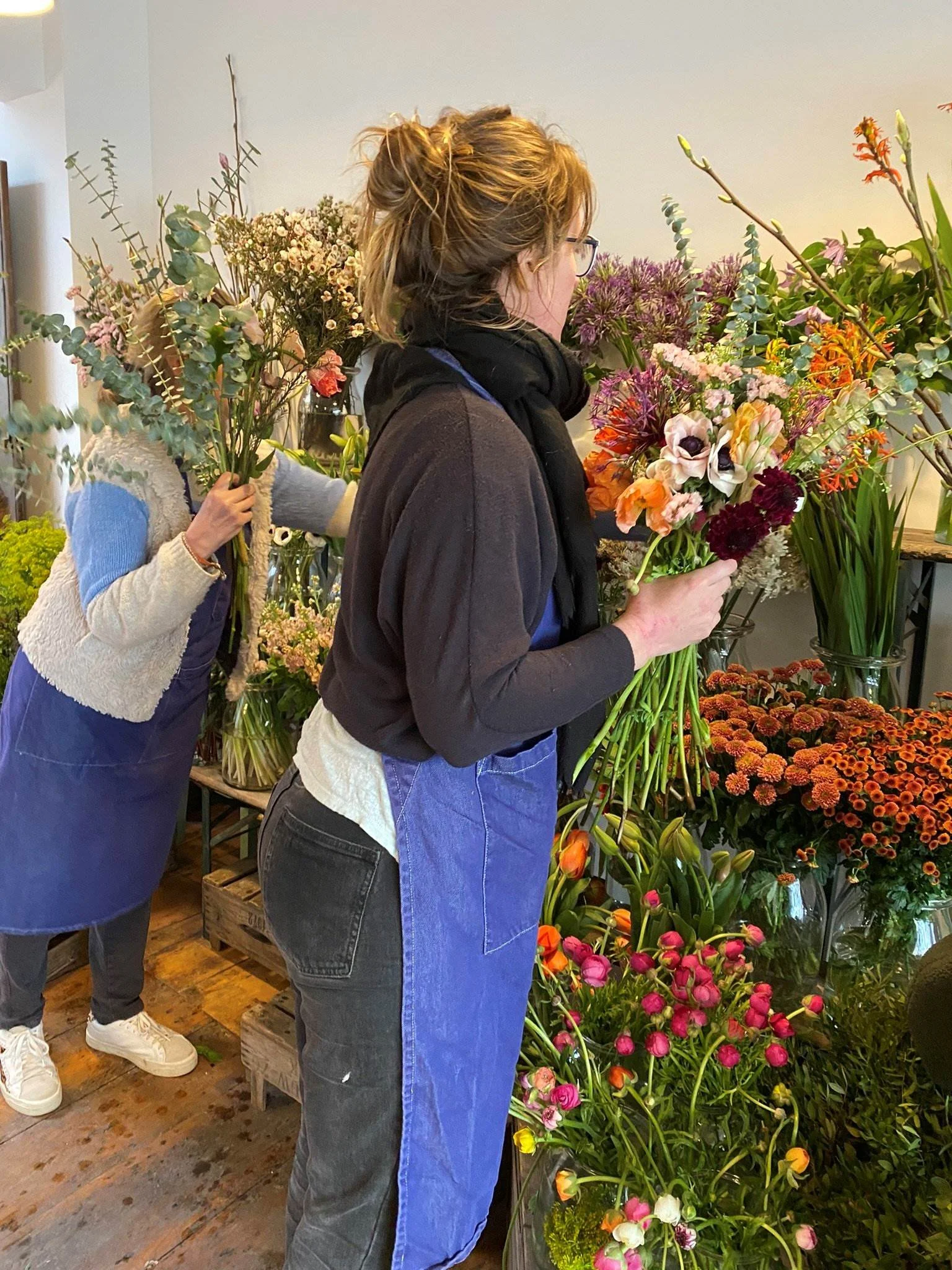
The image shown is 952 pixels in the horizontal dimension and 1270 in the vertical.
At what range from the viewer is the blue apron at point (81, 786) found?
1.73m

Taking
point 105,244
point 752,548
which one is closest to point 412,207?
point 752,548

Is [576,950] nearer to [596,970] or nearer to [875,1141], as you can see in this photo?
[596,970]

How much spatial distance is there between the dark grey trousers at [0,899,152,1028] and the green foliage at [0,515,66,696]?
2.46ft

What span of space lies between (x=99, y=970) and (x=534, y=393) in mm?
1630

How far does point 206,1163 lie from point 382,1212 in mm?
857

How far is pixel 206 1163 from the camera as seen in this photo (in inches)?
70.1

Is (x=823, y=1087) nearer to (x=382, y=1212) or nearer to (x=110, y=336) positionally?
(x=382, y=1212)

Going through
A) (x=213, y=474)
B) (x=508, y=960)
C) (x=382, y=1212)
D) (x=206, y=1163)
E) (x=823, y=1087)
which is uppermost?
(x=213, y=474)

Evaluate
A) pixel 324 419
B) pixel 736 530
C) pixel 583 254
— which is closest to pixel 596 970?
pixel 736 530

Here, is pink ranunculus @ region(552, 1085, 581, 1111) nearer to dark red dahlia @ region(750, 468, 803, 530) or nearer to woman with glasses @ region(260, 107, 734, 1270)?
woman with glasses @ region(260, 107, 734, 1270)

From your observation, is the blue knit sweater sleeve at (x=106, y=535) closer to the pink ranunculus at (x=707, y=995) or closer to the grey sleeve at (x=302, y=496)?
the grey sleeve at (x=302, y=496)

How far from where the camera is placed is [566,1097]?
3.67 ft

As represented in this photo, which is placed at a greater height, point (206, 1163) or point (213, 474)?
point (213, 474)

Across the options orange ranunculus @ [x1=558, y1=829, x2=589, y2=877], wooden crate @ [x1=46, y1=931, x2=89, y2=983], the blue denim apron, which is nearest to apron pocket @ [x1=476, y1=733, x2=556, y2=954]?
the blue denim apron
